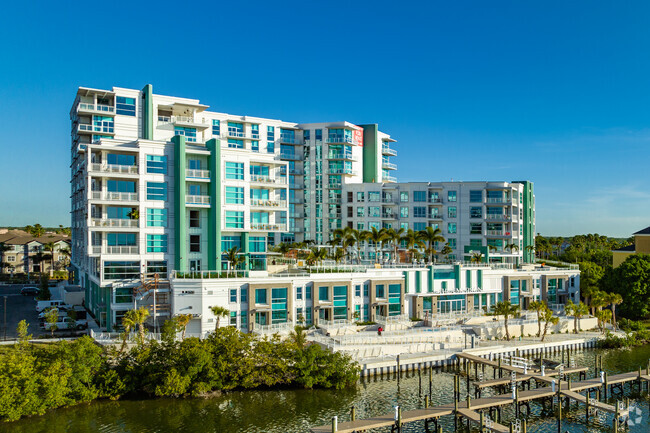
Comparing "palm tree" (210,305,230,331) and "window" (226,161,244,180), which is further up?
"window" (226,161,244,180)

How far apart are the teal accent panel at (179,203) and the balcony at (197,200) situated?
78 cm

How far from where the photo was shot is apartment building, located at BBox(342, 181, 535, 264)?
76.6m

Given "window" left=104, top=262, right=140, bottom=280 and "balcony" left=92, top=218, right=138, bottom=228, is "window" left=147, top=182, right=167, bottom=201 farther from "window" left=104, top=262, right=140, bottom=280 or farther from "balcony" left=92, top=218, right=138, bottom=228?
"window" left=104, top=262, right=140, bottom=280

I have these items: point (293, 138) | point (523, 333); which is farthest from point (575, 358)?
point (293, 138)

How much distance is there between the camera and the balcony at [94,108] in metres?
57.9

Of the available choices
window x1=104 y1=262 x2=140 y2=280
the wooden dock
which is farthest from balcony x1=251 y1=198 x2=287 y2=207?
the wooden dock

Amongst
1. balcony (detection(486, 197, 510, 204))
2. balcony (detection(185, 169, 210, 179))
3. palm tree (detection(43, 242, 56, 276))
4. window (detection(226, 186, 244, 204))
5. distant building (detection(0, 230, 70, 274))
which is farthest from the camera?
distant building (detection(0, 230, 70, 274))

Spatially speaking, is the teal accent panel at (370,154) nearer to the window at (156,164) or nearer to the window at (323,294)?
the window at (323,294)

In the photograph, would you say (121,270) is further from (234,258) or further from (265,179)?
(265,179)

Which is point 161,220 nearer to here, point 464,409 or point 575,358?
point 464,409

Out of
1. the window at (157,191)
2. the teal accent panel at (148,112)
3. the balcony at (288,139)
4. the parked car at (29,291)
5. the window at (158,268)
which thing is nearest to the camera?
the window at (158,268)

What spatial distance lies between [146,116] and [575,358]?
5206 centimetres

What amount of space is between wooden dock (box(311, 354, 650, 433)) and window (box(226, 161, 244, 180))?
28332mm

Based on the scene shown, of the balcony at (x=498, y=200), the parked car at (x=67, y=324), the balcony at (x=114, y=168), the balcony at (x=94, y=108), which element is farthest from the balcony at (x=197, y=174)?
the balcony at (x=498, y=200)
